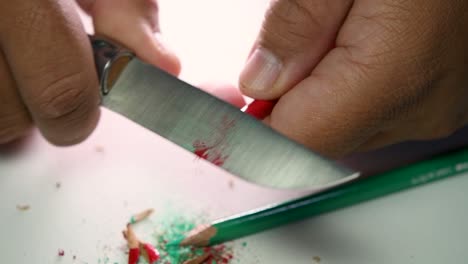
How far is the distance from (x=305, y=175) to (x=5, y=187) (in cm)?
51

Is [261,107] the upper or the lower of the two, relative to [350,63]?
lower

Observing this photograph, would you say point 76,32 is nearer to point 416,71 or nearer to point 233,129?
point 233,129

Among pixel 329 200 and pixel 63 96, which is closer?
pixel 63 96

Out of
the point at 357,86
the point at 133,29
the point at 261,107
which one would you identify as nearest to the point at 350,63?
the point at 357,86

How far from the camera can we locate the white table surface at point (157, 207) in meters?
0.80

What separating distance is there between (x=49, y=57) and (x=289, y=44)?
33 cm

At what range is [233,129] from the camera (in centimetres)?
68

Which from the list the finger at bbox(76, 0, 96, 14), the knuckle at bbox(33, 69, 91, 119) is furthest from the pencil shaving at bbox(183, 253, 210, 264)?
the finger at bbox(76, 0, 96, 14)

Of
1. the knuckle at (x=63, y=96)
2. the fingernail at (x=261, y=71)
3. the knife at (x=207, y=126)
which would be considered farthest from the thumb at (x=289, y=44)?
the knuckle at (x=63, y=96)

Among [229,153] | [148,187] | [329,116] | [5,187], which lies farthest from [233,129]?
[5,187]

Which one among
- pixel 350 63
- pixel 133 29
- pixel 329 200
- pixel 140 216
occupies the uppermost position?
pixel 350 63

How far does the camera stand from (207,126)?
0.69 metres

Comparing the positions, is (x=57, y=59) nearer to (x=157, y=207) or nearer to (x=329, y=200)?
(x=157, y=207)

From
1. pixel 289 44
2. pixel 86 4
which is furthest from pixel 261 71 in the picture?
pixel 86 4
